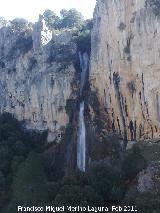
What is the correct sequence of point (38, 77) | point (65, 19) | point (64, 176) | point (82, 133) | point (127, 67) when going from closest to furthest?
1. point (127, 67)
2. point (64, 176)
3. point (82, 133)
4. point (38, 77)
5. point (65, 19)

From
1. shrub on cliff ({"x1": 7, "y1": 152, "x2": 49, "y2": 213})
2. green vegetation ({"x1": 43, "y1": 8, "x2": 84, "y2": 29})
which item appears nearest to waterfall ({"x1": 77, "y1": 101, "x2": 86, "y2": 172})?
shrub on cliff ({"x1": 7, "y1": 152, "x2": 49, "y2": 213})

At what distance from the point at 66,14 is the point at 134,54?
2904cm

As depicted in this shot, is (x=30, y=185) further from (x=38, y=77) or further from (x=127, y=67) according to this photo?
(x=38, y=77)

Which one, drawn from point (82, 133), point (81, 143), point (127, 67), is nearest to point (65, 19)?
point (82, 133)

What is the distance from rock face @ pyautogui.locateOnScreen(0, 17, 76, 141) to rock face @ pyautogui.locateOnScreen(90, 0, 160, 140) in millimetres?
5209

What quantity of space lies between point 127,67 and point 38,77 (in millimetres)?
12087

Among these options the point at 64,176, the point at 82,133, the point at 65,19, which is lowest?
the point at 64,176

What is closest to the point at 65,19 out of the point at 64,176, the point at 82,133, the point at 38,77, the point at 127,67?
the point at 38,77

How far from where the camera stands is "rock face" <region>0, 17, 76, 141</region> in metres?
45.9

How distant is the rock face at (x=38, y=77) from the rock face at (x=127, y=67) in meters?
5.21

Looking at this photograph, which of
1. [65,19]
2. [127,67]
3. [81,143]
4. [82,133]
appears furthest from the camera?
[65,19]

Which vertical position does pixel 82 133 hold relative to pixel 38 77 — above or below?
below

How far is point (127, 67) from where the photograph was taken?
38062 millimetres

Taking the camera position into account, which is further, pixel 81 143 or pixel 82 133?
pixel 82 133
